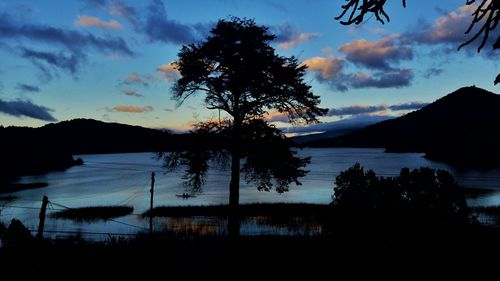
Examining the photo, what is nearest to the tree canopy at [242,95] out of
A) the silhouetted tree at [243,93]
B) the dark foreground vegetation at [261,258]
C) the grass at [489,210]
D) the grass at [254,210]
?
the silhouetted tree at [243,93]

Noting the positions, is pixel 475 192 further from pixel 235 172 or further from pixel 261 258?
pixel 261 258

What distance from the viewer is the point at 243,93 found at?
23078 mm

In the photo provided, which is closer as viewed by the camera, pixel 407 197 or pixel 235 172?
pixel 235 172

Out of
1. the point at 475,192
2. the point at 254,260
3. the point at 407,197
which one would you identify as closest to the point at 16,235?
the point at 254,260

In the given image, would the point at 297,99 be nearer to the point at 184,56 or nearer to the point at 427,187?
the point at 184,56

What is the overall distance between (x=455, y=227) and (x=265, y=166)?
10671 millimetres

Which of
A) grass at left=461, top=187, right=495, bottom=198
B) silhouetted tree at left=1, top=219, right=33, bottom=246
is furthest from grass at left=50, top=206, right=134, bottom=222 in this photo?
grass at left=461, top=187, right=495, bottom=198

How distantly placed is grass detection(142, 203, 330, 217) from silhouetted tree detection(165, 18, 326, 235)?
23589 millimetres

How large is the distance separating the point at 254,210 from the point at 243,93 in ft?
88.7

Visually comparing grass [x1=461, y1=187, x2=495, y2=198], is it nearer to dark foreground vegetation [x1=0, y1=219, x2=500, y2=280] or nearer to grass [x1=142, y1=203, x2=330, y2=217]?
grass [x1=142, y1=203, x2=330, y2=217]

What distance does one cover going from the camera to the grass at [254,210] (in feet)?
151

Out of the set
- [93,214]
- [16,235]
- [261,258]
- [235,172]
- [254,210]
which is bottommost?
[93,214]

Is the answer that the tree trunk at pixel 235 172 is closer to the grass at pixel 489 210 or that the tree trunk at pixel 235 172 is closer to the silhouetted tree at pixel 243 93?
the silhouetted tree at pixel 243 93

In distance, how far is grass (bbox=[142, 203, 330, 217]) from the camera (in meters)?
46.0
